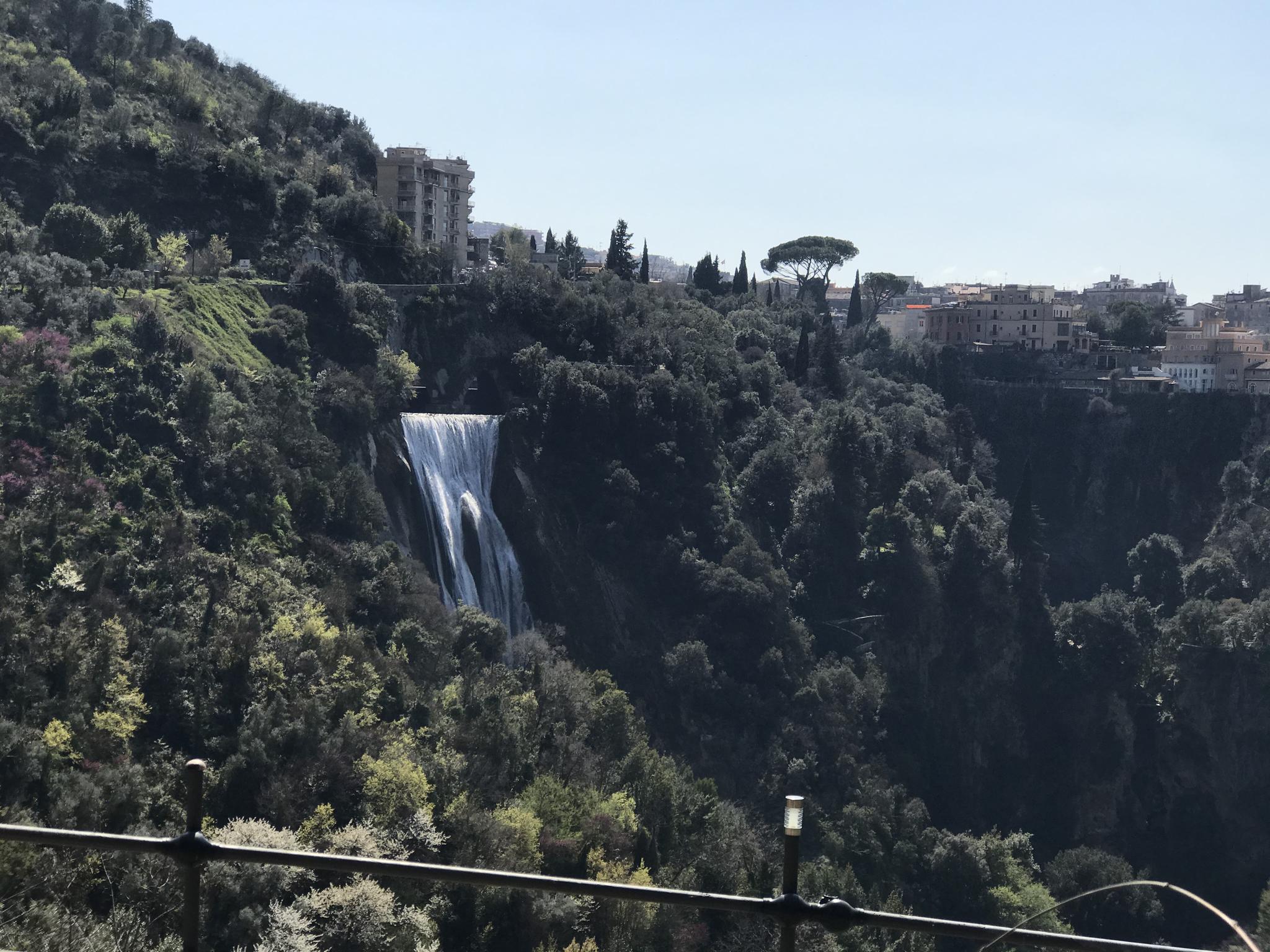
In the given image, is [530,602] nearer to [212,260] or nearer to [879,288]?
[212,260]

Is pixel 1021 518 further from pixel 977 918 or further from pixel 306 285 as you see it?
pixel 306 285

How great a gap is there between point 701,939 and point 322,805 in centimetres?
892

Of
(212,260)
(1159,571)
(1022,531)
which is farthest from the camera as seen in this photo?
(1159,571)

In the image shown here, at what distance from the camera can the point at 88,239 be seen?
42.1m

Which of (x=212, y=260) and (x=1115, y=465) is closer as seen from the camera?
(x=212, y=260)

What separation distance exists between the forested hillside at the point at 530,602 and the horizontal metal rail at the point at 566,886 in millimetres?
11104

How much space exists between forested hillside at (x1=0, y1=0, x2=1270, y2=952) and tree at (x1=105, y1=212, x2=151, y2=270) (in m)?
0.13

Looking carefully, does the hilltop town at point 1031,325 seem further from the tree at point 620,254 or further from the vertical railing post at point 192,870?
the vertical railing post at point 192,870

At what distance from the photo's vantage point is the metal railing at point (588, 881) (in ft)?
12.3

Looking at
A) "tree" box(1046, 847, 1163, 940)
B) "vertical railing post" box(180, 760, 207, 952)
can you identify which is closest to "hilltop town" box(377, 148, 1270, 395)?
"tree" box(1046, 847, 1163, 940)

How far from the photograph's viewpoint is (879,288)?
301 feet

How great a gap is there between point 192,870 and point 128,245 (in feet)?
143

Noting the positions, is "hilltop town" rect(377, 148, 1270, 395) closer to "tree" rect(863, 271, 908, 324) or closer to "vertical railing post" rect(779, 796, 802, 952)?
"tree" rect(863, 271, 908, 324)

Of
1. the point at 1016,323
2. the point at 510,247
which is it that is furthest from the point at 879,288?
the point at 510,247
